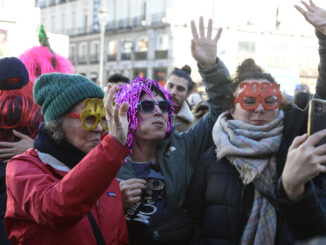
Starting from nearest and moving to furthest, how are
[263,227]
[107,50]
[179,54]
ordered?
[263,227]
[179,54]
[107,50]

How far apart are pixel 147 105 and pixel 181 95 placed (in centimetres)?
178

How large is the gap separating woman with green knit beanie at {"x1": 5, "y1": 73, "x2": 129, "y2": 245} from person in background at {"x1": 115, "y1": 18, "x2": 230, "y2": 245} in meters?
0.26

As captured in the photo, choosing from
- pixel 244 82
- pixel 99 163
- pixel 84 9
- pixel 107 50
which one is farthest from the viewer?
pixel 84 9

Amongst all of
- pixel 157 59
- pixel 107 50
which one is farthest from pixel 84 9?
pixel 157 59

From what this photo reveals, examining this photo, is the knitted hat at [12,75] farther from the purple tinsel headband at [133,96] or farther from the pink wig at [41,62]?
the purple tinsel headband at [133,96]

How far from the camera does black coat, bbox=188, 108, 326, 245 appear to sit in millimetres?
2119

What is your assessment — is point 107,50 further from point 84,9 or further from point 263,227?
point 263,227

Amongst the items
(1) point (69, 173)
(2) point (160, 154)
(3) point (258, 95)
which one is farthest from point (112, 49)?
(1) point (69, 173)

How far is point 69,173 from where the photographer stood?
5.36 ft

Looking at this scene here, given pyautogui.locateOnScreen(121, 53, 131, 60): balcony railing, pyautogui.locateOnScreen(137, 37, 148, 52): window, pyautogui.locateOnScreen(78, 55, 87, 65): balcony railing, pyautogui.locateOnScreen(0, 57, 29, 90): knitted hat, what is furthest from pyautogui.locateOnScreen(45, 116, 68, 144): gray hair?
pyautogui.locateOnScreen(78, 55, 87, 65): balcony railing

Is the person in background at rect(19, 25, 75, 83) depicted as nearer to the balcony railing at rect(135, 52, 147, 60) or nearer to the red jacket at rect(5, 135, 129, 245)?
the red jacket at rect(5, 135, 129, 245)

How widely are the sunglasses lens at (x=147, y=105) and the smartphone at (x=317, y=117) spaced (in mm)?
1241

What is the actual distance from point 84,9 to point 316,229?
4033cm

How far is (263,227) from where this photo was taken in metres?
2.08
